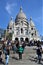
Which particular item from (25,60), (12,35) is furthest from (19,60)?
(12,35)

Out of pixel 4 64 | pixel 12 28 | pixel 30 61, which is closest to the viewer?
pixel 4 64

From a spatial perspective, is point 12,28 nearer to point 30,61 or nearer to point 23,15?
point 23,15

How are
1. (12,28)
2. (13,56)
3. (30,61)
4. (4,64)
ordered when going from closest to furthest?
1. (4,64)
2. (30,61)
3. (13,56)
4. (12,28)

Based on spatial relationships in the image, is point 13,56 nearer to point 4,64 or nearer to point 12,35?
point 4,64

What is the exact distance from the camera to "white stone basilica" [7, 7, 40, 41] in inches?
3140

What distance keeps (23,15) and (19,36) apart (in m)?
12.3

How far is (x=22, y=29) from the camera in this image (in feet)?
270

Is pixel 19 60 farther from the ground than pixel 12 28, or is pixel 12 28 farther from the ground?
pixel 12 28

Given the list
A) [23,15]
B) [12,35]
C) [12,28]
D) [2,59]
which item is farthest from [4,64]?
[23,15]

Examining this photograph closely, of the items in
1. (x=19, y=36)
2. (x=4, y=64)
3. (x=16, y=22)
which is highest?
(x=16, y=22)

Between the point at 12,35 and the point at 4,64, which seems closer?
the point at 4,64

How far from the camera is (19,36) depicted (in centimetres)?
7950

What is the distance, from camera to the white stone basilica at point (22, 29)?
7975 centimetres

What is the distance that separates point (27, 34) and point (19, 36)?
3322 mm
